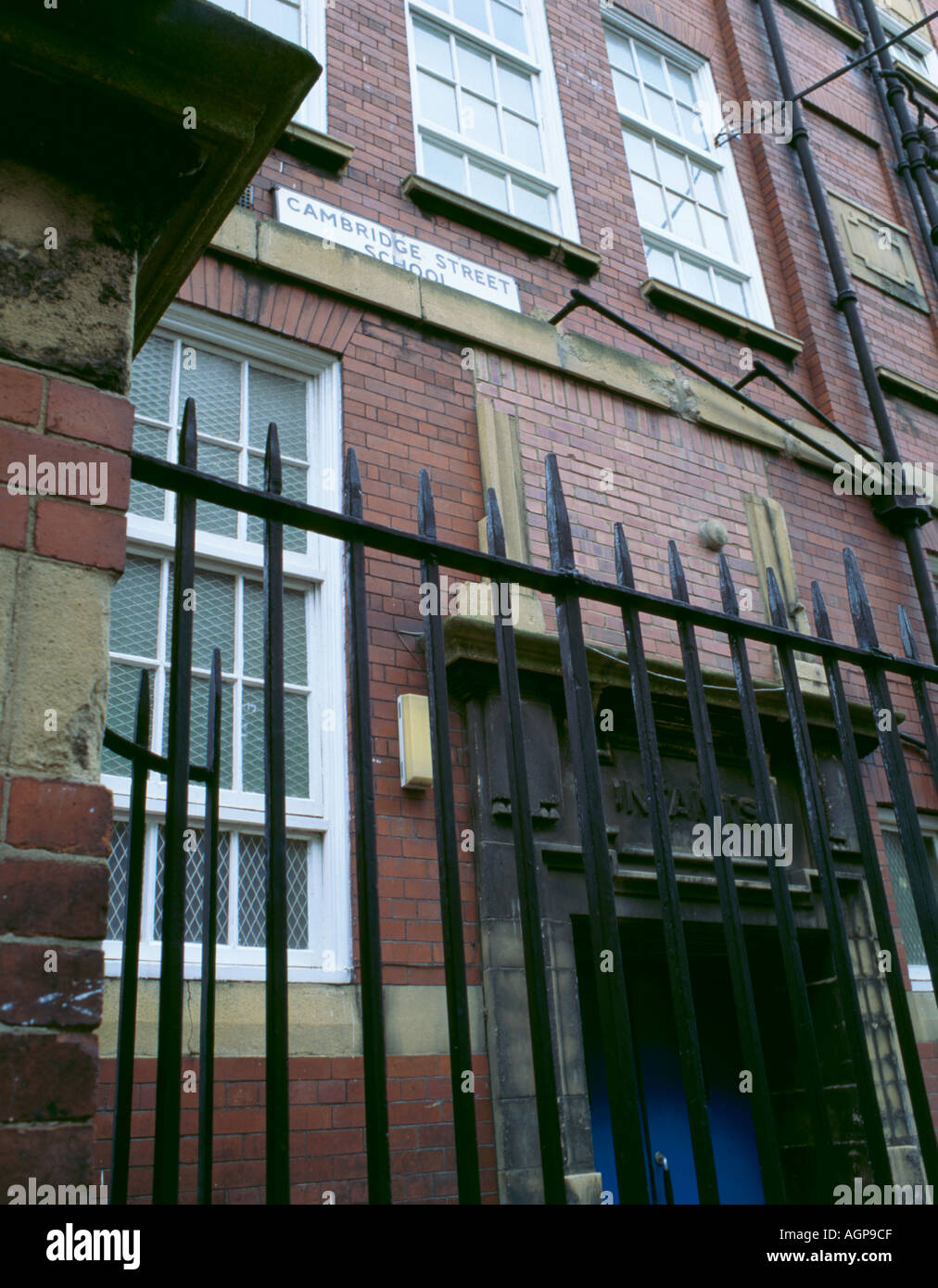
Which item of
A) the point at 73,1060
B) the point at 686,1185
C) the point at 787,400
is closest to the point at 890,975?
the point at 73,1060

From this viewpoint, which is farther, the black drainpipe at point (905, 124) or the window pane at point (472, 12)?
the black drainpipe at point (905, 124)

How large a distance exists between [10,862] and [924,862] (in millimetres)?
1962

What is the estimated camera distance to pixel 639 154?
7.56 meters

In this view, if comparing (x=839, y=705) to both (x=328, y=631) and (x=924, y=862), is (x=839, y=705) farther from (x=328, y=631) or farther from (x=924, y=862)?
(x=328, y=631)

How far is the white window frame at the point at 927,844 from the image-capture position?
589cm

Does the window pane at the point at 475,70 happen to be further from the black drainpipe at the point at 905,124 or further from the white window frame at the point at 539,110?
the black drainpipe at the point at 905,124

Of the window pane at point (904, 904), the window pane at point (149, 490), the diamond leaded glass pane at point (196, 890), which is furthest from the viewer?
the window pane at point (904, 904)

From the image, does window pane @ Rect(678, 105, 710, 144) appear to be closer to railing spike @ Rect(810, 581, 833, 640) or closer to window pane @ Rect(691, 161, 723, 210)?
window pane @ Rect(691, 161, 723, 210)

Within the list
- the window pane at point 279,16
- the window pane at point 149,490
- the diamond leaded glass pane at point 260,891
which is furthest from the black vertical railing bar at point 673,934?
the window pane at point 279,16

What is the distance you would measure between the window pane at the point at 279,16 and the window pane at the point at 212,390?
2182mm

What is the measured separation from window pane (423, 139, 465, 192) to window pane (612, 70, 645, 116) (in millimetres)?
1877

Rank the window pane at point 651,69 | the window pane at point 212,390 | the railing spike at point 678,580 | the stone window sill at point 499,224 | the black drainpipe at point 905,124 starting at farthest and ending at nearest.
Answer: the black drainpipe at point 905,124 → the window pane at point 651,69 → the stone window sill at point 499,224 → the window pane at point 212,390 → the railing spike at point 678,580

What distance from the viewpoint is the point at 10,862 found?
4.40ft

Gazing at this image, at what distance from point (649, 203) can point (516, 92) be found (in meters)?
1.12
